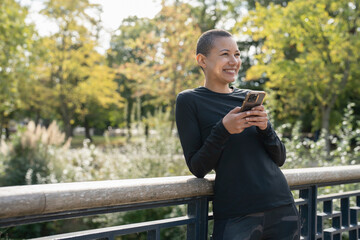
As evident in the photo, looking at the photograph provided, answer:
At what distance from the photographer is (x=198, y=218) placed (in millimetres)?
2086

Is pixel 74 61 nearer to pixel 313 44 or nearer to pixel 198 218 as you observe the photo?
pixel 313 44

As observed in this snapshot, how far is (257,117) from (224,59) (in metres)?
0.42

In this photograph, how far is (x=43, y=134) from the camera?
9039mm

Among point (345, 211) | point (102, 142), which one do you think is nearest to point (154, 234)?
point (345, 211)

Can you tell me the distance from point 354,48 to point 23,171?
43.8 ft

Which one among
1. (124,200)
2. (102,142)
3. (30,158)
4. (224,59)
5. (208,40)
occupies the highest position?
(208,40)

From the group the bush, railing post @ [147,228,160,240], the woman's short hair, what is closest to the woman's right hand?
the woman's short hair

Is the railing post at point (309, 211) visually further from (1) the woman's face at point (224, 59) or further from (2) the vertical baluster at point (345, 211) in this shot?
(1) the woman's face at point (224, 59)

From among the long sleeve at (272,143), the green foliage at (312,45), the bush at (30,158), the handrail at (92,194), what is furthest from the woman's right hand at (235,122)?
the green foliage at (312,45)

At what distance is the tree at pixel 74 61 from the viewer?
23656mm

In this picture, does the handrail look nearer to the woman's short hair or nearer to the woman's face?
the woman's face

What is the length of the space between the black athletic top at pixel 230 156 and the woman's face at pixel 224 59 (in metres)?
0.12

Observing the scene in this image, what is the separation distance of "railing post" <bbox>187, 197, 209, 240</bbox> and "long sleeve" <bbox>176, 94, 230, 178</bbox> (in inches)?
6.0

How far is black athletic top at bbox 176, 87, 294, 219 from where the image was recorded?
1869 mm
